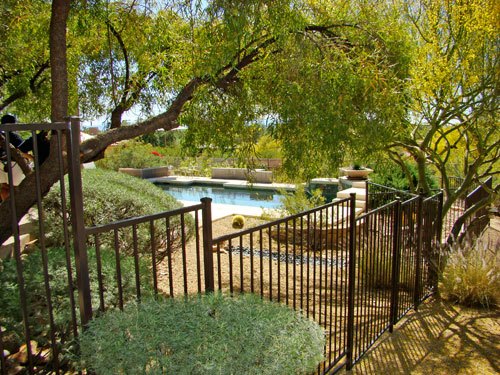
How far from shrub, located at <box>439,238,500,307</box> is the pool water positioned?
27.8ft

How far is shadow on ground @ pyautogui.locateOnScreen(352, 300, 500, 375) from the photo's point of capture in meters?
3.50

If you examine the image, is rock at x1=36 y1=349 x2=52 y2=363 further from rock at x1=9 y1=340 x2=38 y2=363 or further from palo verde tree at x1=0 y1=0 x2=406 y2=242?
palo verde tree at x1=0 y1=0 x2=406 y2=242

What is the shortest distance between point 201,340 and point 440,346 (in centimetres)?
312

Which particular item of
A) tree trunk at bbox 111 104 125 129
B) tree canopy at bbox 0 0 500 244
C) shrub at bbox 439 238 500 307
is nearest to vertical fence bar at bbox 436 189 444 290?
shrub at bbox 439 238 500 307

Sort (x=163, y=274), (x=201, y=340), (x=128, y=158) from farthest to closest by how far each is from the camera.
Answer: (x=128, y=158) → (x=163, y=274) → (x=201, y=340)

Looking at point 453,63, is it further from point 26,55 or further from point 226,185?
point 226,185

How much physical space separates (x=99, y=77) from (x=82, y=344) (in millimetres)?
4831

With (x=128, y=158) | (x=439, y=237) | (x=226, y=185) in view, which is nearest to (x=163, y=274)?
(x=439, y=237)

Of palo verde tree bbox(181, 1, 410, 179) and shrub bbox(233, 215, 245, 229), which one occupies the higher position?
palo verde tree bbox(181, 1, 410, 179)

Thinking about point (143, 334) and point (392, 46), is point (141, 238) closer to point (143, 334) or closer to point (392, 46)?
point (143, 334)

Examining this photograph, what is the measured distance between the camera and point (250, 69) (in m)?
4.52

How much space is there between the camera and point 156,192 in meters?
6.43

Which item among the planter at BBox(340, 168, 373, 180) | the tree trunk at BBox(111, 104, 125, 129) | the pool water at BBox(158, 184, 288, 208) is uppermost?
the tree trunk at BBox(111, 104, 125, 129)

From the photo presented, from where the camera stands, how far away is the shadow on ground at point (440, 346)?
3500 mm
